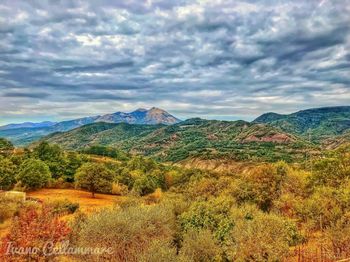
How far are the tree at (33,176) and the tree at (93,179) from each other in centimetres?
1066

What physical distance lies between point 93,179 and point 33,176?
55.1 ft

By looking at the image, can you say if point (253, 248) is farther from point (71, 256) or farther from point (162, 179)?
point (162, 179)

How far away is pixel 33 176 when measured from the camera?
86062 mm

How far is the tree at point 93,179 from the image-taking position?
8422 centimetres

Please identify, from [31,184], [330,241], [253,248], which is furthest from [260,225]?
[31,184]

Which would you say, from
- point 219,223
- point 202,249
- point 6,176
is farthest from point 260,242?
point 6,176

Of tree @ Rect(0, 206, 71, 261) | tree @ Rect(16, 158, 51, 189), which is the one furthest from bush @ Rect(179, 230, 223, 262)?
tree @ Rect(16, 158, 51, 189)

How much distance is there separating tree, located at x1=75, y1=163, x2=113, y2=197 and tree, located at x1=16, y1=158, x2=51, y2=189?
10656mm

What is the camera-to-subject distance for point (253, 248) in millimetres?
27875

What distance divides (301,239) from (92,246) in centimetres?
2580

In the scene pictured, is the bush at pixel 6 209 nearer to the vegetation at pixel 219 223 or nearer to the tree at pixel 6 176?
the vegetation at pixel 219 223

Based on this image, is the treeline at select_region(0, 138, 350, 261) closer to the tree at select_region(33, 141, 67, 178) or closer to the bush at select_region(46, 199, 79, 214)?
the bush at select_region(46, 199, 79, 214)

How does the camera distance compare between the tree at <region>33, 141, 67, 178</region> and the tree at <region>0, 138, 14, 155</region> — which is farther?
the tree at <region>0, 138, 14, 155</region>

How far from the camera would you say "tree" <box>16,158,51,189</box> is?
8600 cm
